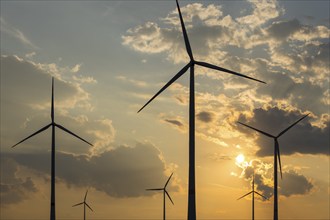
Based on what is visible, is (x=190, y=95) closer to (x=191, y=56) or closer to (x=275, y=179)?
(x=191, y=56)

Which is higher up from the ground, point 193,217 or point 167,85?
point 167,85

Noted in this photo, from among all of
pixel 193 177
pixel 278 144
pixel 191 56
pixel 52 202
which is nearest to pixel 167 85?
pixel 191 56

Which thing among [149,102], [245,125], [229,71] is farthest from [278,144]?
[149,102]

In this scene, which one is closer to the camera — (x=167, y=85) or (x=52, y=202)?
(x=167, y=85)

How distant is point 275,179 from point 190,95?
45.4 meters

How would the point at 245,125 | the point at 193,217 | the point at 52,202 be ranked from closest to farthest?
the point at 193,217 → the point at 52,202 → the point at 245,125

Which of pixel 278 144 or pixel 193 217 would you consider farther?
pixel 278 144

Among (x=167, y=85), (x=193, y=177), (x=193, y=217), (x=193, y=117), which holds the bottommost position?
(x=193, y=217)

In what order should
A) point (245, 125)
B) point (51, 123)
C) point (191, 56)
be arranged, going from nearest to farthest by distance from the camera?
point (191, 56), point (51, 123), point (245, 125)

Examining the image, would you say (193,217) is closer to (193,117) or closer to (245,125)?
(193,117)

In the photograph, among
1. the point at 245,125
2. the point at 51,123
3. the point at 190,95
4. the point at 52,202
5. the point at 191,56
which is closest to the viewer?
the point at 190,95

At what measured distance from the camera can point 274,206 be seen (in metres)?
113

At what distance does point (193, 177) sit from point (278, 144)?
176 feet

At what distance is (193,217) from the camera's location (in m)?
67.8
